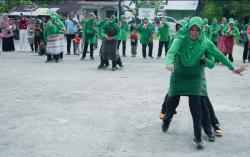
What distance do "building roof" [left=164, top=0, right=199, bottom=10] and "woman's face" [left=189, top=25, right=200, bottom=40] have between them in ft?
173

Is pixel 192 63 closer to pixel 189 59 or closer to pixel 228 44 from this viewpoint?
pixel 189 59

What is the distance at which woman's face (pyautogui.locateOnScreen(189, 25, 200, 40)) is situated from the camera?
601cm

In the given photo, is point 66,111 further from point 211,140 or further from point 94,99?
point 211,140

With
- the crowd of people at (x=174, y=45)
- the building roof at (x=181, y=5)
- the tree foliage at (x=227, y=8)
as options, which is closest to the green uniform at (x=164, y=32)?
the crowd of people at (x=174, y=45)

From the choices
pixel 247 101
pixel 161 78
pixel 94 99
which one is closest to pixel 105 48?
pixel 161 78

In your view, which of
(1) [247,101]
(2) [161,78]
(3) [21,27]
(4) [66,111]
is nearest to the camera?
(4) [66,111]

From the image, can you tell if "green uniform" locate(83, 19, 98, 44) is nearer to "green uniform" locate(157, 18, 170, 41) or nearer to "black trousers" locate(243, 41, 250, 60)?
"green uniform" locate(157, 18, 170, 41)

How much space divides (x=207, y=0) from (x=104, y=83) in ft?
112

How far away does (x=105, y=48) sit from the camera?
581 inches

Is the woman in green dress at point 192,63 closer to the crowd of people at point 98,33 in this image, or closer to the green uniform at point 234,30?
the crowd of people at point 98,33

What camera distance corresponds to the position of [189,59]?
6.14m

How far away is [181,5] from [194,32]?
5402 cm

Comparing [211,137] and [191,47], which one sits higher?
[191,47]

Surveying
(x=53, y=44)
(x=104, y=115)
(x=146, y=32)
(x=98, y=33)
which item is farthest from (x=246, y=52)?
(x=104, y=115)
